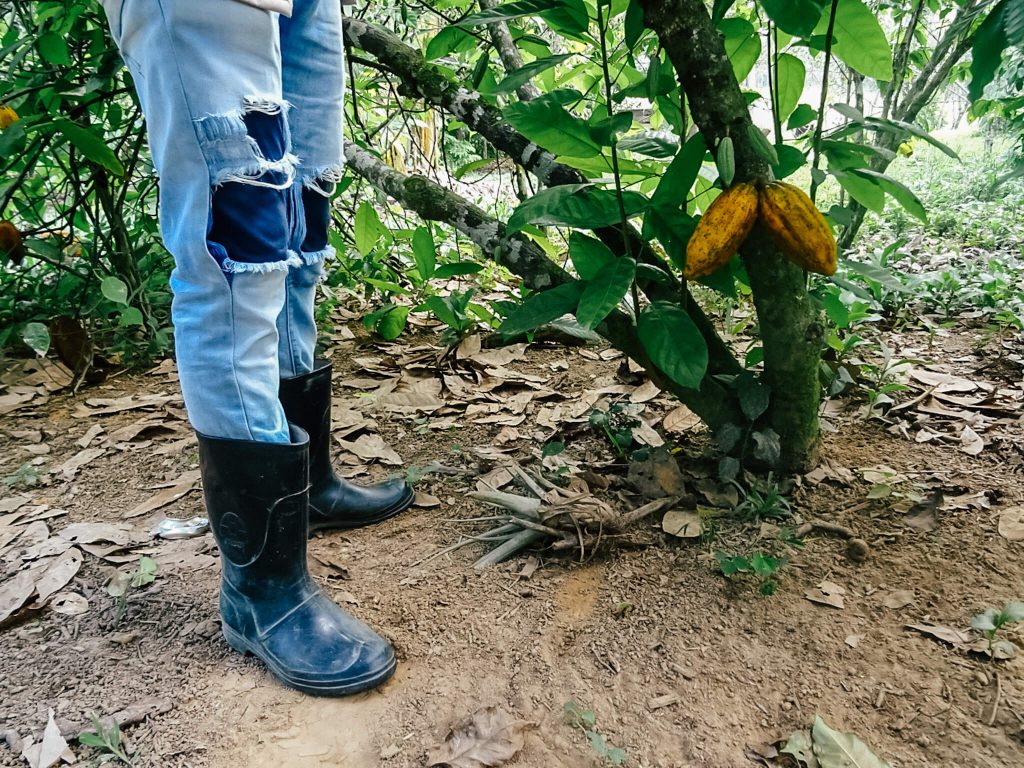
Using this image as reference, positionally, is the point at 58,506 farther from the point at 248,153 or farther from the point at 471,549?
the point at 248,153

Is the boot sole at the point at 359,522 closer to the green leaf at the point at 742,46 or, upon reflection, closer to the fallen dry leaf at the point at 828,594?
the fallen dry leaf at the point at 828,594

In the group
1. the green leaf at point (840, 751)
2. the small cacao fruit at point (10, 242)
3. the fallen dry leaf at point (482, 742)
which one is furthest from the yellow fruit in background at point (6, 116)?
the green leaf at point (840, 751)

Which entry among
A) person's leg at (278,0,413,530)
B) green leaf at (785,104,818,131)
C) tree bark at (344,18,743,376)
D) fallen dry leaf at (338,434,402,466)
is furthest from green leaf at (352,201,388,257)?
green leaf at (785,104,818,131)

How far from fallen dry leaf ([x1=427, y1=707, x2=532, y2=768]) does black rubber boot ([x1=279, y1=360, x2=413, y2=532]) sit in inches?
25.0

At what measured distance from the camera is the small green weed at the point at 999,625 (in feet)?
3.40

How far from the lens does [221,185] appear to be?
39.2 inches

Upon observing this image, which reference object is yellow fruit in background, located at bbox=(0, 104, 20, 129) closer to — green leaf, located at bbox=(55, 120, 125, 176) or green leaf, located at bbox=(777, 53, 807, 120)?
green leaf, located at bbox=(55, 120, 125, 176)

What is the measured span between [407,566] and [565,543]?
319 mm

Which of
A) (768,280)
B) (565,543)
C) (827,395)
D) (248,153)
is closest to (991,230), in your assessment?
(827,395)

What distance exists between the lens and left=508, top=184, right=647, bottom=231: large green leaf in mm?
1249

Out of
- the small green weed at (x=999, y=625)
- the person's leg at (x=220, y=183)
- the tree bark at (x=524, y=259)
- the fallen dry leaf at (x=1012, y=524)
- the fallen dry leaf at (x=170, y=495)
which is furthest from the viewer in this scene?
the fallen dry leaf at (x=170, y=495)

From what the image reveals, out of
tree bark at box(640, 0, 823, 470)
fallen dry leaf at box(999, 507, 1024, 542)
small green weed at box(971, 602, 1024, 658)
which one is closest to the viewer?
small green weed at box(971, 602, 1024, 658)

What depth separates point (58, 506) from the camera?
1694 mm

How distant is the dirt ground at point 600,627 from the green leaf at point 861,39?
0.79m
